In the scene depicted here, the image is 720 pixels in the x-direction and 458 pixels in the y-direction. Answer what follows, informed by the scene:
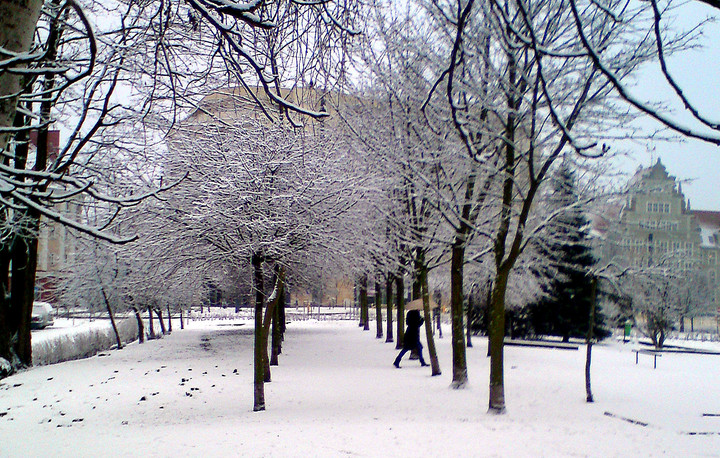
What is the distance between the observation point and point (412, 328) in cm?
1531

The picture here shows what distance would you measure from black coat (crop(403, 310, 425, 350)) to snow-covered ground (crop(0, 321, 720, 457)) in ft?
2.14

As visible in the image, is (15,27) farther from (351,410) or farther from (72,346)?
(72,346)

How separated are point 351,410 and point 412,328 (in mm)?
6164

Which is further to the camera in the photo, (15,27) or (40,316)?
(40,316)

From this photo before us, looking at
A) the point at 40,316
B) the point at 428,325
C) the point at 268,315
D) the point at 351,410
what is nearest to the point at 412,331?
the point at 428,325

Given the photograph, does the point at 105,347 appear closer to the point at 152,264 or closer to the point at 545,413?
the point at 152,264

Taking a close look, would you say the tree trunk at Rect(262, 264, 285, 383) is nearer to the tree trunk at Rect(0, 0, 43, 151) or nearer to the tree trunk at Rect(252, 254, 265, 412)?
the tree trunk at Rect(252, 254, 265, 412)

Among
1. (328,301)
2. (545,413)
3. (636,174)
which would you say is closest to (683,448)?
(545,413)

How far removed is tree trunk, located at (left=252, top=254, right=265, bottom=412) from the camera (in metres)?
9.61

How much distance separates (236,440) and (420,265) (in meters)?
8.59

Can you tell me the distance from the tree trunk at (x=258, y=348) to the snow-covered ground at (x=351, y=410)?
9.9 inches

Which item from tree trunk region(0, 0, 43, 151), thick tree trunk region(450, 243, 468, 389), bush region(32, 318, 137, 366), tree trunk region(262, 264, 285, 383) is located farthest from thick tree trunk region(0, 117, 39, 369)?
tree trunk region(0, 0, 43, 151)

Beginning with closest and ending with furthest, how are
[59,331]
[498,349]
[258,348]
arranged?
[498,349] → [258,348] → [59,331]

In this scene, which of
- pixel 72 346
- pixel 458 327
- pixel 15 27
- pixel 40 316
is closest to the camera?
pixel 15 27
